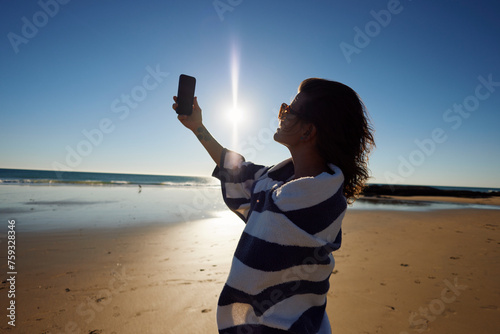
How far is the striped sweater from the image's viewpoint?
0.94 m

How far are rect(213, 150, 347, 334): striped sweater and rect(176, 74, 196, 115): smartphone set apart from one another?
76 cm

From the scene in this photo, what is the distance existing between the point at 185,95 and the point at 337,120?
0.87 metres

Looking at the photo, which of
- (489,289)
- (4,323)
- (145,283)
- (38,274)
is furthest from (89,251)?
(489,289)

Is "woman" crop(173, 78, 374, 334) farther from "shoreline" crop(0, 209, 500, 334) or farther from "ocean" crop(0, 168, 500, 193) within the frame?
"ocean" crop(0, 168, 500, 193)

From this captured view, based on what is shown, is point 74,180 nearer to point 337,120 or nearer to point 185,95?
point 185,95

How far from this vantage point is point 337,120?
3.76ft

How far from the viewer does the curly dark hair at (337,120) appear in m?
1.15

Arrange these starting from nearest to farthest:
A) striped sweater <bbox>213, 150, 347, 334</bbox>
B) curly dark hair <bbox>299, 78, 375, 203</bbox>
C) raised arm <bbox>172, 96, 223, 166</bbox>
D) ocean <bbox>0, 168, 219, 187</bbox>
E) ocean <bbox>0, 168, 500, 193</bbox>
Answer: striped sweater <bbox>213, 150, 347, 334</bbox>, curly dark hair <bbox>299, 78, 375, 203</bbox>, raised arm <bbox>172, 96, 223, 166</bbox>, ocean <bbox>0, 168, 219, 187</bbox>, ocean <bbox>0, 168, 500, 193</bbox>

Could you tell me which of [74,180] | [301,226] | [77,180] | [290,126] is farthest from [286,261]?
[77,180]

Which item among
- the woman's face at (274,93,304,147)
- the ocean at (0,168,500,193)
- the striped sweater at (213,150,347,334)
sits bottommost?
the ocean at (0,168,500,193)

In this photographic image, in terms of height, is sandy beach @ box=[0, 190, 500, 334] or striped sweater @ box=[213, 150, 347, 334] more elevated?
striped sweater @ box=[213, 150, 347, 334]

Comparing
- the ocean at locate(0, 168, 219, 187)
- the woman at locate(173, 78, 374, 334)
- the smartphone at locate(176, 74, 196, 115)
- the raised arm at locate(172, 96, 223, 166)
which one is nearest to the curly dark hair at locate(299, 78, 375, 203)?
the woman at locate(173, 78, 374, 334)

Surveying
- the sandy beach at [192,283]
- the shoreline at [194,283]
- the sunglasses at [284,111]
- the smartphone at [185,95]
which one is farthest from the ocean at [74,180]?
the sunglasses at [284,111]

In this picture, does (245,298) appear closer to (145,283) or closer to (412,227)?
(145,283)
